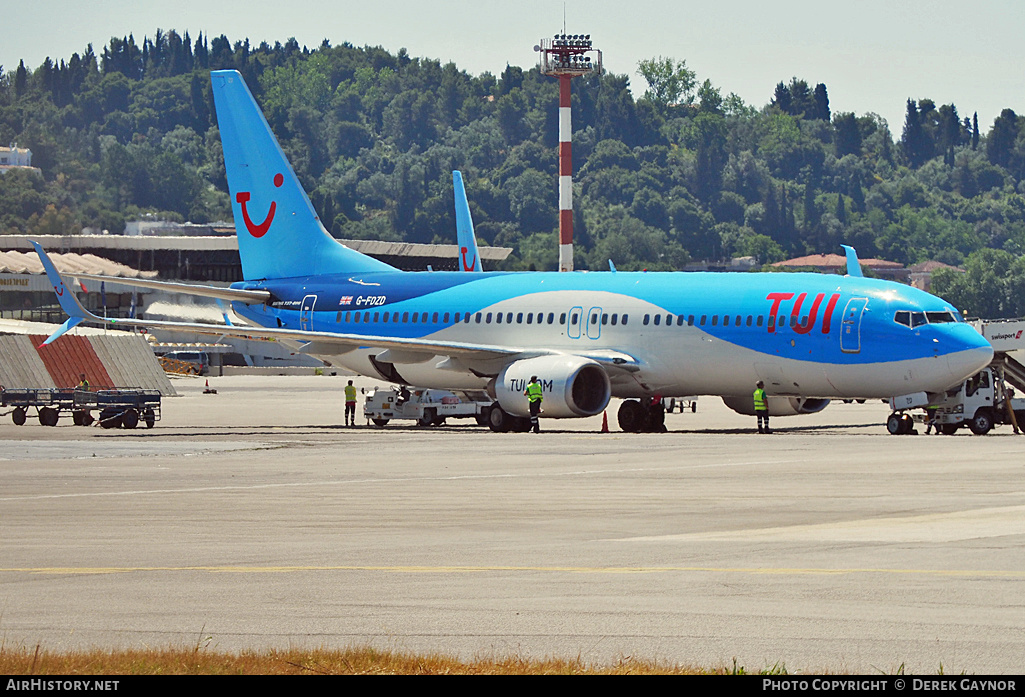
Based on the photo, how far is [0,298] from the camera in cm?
12275

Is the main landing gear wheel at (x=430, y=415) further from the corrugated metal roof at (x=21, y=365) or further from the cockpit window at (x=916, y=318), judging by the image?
the corrugated metal roof at (x=21, y=365)

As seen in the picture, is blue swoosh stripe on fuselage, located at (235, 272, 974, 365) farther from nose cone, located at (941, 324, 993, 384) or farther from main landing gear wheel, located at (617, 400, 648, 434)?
main landing gear wheel, located at (617, 400, 648, 434)

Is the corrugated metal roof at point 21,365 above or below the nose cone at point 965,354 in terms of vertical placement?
below

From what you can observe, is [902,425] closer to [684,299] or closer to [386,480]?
[684,299]

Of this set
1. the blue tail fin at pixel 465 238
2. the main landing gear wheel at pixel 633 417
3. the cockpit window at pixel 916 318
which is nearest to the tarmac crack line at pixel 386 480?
the cockpit window at pixel 916 318

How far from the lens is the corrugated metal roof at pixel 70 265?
122 metres

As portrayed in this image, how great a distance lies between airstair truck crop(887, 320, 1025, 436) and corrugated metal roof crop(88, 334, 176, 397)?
35407 millimetres

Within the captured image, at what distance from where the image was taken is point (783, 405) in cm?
4175

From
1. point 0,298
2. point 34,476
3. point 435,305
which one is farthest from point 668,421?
point 0,298

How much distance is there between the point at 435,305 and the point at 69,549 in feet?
94.9

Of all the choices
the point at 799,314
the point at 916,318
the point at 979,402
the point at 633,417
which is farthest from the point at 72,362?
the point at 916,318

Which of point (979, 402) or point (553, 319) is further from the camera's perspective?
point (553, 319)

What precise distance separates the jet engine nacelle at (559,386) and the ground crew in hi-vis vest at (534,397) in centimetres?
Result: 12

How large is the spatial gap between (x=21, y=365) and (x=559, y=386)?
97.8ft
